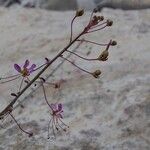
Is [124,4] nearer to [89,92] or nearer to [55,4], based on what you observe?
[55,4]

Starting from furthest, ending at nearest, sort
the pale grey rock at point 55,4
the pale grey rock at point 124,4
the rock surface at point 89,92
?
the pale grey rock at point 55,4
the pale grey rock at point 124,4
the rock surface at point 89,92

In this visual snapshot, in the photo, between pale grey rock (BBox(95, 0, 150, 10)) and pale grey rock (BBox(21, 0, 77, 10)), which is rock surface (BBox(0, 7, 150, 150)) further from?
pale grey rock (BBox(21, 0, 77, 10))

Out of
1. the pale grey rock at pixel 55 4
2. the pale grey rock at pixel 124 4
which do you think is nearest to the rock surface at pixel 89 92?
the pale grey rock at pixel 124 4

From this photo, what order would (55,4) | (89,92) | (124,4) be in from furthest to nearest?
(55,4)
(124,4)
(89,92)

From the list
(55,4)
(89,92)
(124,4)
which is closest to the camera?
(89,92)

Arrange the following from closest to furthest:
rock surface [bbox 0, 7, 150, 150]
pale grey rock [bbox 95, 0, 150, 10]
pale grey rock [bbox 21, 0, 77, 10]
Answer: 1. rock surface [bbox 0, 7, 150, 150]
2. pale grey rock [bbox 95, 0, 150, 10]
3. pale grey rock [bbox 21, 0, 77, 10]

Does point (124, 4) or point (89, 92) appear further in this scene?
point (124, 4)

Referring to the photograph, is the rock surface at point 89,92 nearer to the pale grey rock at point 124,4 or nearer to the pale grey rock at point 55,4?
the pale grey rock at point 124,4

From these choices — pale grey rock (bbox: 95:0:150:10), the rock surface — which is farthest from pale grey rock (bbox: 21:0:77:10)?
the rock surface

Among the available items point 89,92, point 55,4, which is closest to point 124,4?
point 55,4
